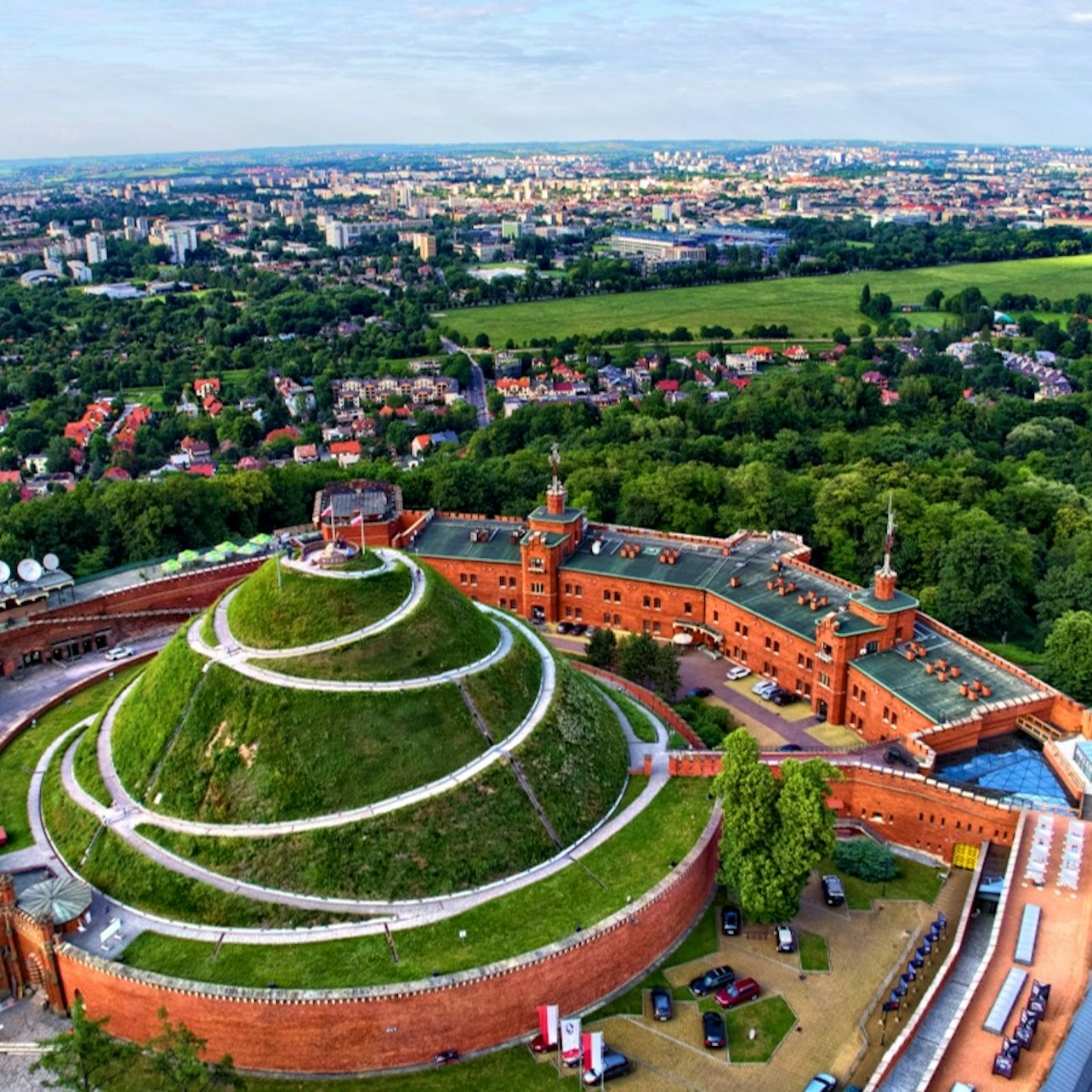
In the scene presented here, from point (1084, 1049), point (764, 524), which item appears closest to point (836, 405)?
point (764, 524)

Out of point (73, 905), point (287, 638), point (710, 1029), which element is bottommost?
point (710, 1029)

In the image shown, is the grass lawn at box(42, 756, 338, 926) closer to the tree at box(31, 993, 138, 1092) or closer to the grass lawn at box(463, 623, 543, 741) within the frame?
the tree at box(31, 993, 138, 1092)

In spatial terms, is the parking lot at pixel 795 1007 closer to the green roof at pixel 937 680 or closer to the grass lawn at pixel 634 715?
the grass lawn at pixel 634 715

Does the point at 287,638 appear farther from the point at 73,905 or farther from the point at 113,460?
the point at 113,460

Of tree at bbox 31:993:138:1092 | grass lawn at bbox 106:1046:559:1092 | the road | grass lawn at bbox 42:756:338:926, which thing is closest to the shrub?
grass lawn at bbox 106:1046:559:1092

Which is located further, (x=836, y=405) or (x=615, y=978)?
(x=836, y=405)

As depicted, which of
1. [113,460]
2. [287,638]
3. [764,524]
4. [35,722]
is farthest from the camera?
[113,460]
